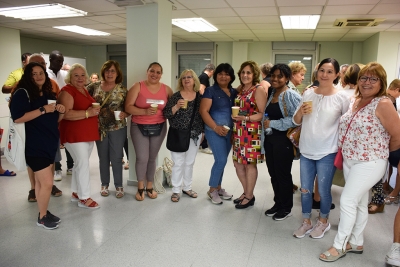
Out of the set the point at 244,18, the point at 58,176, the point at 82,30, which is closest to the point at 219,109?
the point at 58,176

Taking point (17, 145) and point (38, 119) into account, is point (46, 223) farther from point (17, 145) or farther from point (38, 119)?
point (38, 119)

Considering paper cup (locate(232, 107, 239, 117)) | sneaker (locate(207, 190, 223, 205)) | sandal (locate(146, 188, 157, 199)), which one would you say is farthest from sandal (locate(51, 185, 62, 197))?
paper cup (locate(232, 107, 239, 117))

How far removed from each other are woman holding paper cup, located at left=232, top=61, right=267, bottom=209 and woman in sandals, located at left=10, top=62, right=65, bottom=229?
66.8 inches

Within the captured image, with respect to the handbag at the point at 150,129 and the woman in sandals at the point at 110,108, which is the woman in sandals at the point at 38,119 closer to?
the woman in sandals at the point at 110,108

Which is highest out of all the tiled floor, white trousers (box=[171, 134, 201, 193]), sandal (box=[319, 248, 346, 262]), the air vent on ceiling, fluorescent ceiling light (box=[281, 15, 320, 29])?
fluorescent ceiling light (box=[281, 15, 320, 29])

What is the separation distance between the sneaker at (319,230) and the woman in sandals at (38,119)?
245cm

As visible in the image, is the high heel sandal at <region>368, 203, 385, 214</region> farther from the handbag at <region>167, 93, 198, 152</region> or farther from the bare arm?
the handbag at <region>167, 93, 198, 152</region>

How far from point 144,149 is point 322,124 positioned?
197 centimetres

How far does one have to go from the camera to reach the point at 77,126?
3051 mm

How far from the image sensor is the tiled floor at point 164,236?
7.70ft

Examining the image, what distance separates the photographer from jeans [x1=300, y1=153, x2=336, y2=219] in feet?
8.29

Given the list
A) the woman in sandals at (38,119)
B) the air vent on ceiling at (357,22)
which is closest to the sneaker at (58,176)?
the woman in sandals at (38,119)

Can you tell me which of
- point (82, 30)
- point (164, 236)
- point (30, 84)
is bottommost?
point (164, 236)

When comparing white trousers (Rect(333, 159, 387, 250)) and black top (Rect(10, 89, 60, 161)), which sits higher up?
black top (Rect(10, 89, 60, 161))
